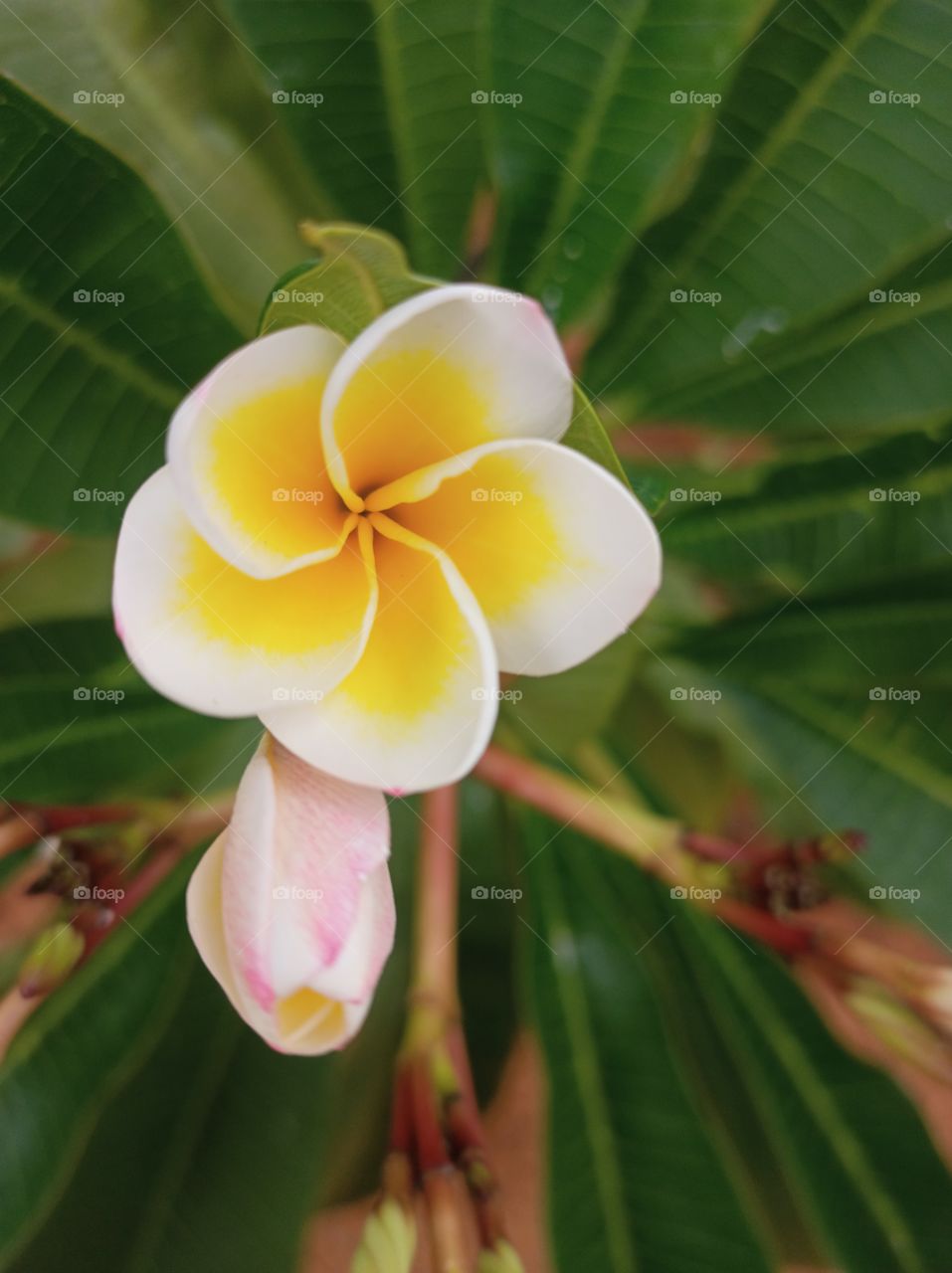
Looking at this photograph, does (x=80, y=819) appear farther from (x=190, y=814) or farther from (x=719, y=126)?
(x=719, y=126)

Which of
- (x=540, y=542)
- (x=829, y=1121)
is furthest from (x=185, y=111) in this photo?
(x=829, y=1121)

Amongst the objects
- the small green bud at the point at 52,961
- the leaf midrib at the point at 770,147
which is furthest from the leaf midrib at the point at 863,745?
the small green bud at the point at 52,961

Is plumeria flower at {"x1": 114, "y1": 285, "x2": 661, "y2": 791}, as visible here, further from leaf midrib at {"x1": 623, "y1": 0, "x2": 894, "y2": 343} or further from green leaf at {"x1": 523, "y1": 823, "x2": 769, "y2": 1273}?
green leaf at {"x1": 523, "y1": 823, "x2": 769, "y2": 1273}

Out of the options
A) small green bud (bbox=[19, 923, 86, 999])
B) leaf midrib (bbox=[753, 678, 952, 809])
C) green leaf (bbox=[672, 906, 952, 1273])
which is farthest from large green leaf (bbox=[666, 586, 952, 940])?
small green bud (bbox=[19, 923, 86, 999])

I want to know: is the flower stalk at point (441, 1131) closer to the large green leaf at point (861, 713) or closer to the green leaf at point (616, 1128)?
the green leaf at point (616, 1128)

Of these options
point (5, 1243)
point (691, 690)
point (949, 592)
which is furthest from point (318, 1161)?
point (949, 592)

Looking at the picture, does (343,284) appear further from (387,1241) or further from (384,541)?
(387,1241)
